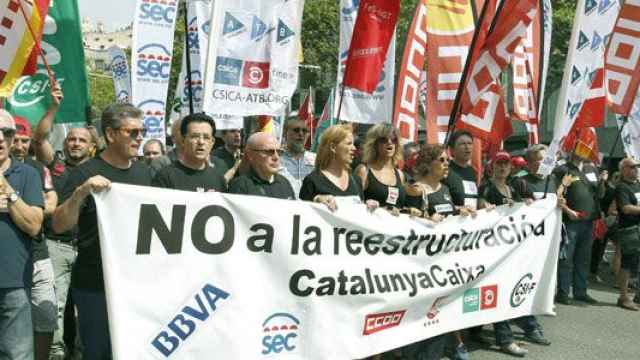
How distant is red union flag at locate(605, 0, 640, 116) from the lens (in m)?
8.41

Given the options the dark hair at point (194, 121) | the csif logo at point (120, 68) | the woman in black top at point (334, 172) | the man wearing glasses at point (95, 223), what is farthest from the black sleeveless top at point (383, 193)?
the csif logo at point (120, 68)

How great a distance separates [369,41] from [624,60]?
3.35m

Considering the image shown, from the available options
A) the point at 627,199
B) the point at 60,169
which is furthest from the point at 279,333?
the point at 627,199

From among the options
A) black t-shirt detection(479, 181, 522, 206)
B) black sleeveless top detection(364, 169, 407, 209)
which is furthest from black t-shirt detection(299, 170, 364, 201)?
black t-shirt detection(479, 181, 522, 206)

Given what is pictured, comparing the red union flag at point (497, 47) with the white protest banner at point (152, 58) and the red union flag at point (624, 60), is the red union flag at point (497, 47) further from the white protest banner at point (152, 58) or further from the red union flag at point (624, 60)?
the white protest banner at point (152, 58)

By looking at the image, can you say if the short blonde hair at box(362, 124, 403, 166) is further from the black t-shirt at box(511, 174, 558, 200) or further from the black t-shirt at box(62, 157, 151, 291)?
the black t-shirt at box(62, 157, 151, 291)

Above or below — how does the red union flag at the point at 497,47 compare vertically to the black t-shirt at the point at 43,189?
above

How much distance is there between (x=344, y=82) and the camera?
7.50 metres

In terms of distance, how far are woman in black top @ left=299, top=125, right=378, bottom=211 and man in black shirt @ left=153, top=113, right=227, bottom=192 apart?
29.6 inches

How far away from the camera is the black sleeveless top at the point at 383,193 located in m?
5.35

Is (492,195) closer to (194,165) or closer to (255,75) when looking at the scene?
(255,75)

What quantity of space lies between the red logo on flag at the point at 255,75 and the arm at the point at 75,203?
8.52 feet

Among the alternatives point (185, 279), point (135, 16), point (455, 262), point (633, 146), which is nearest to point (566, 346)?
point (455, 262)

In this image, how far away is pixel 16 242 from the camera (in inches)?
147
